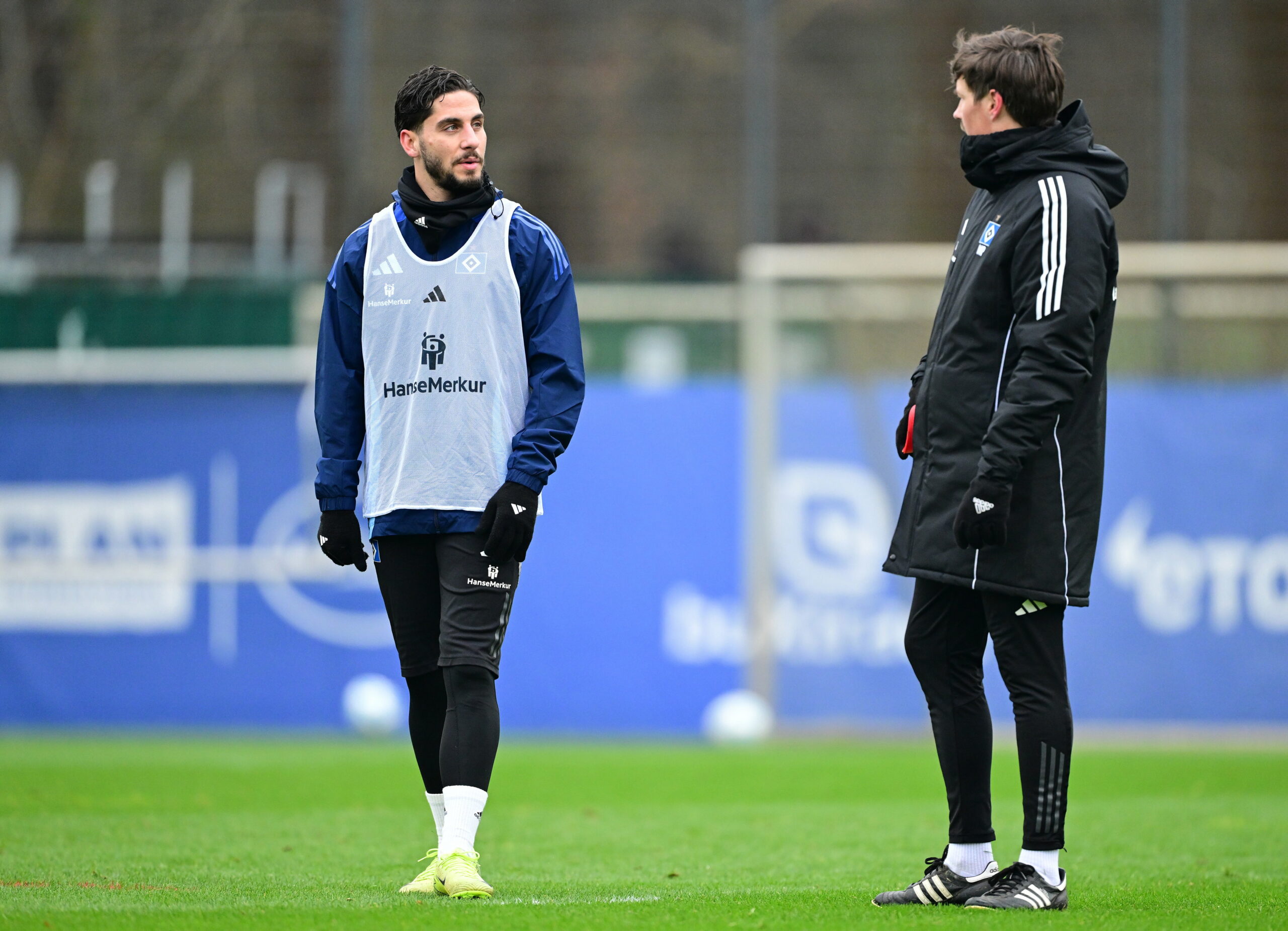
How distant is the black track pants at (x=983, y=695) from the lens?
13.7 ft

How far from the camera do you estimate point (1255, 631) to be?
35.0 feet

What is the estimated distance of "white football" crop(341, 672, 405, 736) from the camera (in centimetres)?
1078

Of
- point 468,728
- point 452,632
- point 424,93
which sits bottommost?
point 468,728

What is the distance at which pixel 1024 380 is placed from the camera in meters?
4.07

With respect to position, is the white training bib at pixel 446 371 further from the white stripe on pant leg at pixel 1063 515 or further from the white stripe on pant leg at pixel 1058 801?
the white stripe on pant leg at pixel 1058 801

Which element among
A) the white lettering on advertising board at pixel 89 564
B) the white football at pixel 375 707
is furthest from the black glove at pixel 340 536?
the white lettering on advertising board at pixel 89 564

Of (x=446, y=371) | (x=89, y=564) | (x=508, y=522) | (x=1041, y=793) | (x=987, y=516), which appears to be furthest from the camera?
(x=89, y=564)

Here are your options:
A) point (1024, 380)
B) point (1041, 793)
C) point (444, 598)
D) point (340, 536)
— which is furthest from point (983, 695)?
point (340, 536)

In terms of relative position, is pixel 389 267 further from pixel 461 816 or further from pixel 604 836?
pixel 604 836

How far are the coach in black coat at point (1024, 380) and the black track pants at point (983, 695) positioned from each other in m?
0.11

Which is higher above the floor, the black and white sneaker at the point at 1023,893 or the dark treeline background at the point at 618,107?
the dark treeline background at the point at 618,107

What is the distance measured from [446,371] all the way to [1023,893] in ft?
6.02

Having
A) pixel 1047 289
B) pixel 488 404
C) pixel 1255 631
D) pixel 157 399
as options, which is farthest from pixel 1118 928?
pixel 157 399

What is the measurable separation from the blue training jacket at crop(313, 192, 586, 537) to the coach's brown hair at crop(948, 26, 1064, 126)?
1.11 meters
